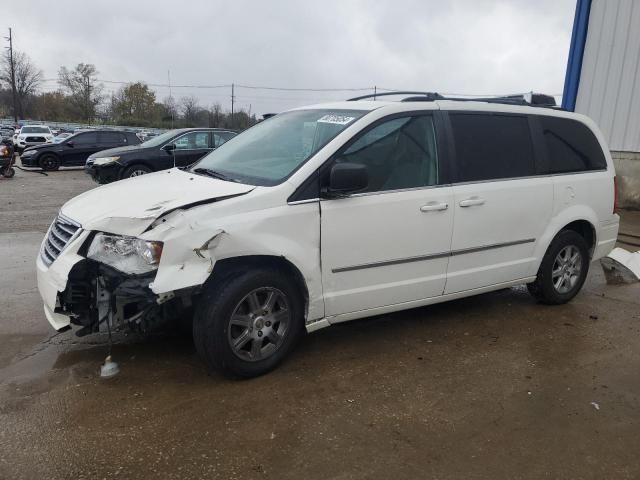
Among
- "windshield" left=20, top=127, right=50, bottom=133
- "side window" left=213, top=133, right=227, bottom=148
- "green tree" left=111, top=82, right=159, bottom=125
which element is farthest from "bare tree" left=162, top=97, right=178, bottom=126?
"side window" left=213, top=133, right=227, bottom=148

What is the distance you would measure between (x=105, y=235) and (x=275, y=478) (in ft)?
5.65

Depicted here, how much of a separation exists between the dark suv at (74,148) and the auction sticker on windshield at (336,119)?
16.0 m


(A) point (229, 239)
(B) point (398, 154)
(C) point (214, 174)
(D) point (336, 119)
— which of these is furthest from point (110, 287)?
(B) point (398, 154)

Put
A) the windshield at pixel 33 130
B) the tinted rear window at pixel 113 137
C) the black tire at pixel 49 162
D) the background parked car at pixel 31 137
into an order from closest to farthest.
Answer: the tinted rear window at pixel 113 137 → the black tire at pixel 49 162 → the background parked car at pixel 31 137 → the windshield at pixel 33 130

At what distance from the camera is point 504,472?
263 cm

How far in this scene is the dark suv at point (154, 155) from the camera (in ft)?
40.2

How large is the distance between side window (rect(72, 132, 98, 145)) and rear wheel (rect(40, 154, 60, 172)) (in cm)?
92

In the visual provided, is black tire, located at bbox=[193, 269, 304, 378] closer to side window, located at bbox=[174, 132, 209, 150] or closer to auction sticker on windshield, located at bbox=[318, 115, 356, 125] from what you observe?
auction sticker on windshield, located at bbox=[318, 115, 356, 125]

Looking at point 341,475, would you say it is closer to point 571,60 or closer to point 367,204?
point 367,204

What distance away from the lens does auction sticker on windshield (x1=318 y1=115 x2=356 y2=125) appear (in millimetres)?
3834

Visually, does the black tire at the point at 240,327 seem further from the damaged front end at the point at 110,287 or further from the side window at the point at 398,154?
the side window at the point at 398,154

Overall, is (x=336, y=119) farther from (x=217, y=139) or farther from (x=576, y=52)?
(x=217, y=139)

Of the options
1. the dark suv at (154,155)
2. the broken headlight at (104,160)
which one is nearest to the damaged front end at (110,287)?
the dark suv at (154,155)

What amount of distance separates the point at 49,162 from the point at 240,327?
60.8 ft
